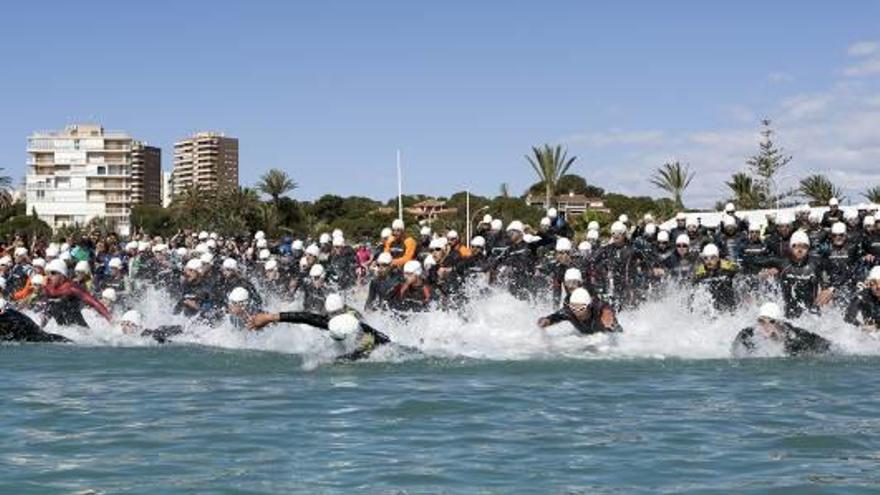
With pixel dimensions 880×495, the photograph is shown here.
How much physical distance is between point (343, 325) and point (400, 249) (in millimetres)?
9436

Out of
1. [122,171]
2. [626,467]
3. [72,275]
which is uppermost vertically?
[122,171]

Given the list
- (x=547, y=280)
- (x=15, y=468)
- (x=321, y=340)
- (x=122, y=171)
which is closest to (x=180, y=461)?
(x=15, y=468)

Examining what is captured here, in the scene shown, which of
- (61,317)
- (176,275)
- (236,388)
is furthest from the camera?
(176,275)

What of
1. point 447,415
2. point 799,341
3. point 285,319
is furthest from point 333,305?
point 799,341

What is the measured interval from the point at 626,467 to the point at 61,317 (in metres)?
13.2

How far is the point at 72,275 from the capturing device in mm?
23891

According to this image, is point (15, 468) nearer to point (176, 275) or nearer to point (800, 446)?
point (800, 446)

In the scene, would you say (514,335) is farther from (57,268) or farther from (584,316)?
(57,268)

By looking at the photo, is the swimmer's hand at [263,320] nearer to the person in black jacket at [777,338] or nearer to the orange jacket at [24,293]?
the person in black jacket at [777,338]

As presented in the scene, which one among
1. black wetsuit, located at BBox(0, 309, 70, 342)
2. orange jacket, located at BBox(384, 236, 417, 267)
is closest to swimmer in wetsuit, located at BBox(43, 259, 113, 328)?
black wetsuit, located at BBox(0, 309, 70, 342)

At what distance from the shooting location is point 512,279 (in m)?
22.4

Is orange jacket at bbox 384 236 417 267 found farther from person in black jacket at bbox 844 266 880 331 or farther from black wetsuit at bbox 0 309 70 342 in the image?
person in black jacket at bbox 844 266 880 331

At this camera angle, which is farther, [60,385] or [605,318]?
[605,318]

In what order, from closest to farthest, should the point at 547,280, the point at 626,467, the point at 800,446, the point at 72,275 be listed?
the point at 626,467
the point at 800,446
the point at 547,280
the point at 72,275
